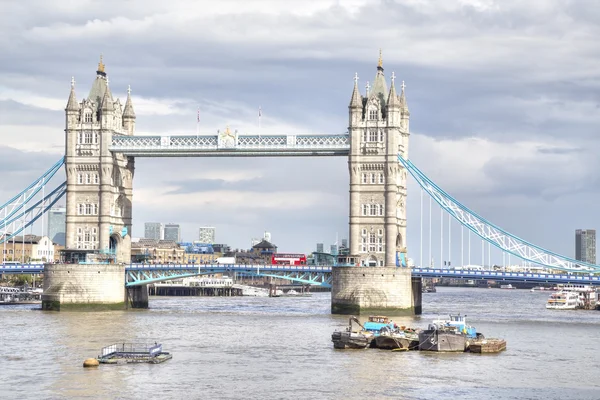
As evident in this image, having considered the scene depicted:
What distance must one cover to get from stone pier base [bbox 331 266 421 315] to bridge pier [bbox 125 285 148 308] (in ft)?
86.4

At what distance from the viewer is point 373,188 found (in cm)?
13638

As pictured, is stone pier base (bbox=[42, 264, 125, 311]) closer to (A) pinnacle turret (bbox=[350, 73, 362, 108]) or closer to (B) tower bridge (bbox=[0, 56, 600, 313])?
(B) tower bridge (bbox=[0, 56, 600, 313])

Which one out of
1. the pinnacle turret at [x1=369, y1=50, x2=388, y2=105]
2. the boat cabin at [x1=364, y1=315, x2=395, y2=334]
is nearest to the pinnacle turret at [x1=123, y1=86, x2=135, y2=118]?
the pinnacle turret at [x1=369, y1=50, x2=388, y2=105]

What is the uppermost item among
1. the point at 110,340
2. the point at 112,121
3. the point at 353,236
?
the point at 112,121

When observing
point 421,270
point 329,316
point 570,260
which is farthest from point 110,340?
point 570,260

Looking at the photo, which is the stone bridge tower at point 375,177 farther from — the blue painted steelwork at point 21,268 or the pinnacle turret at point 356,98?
the blue painted steelwork at point 21,268

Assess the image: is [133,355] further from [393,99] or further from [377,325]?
[393,99]

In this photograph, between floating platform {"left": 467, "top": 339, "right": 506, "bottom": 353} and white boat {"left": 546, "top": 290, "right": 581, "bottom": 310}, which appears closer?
floating platform {"left": 467, "top": 339, "right": 506, "bottom": 353}

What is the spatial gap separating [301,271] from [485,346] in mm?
50659

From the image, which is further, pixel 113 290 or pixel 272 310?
pixel 272 310

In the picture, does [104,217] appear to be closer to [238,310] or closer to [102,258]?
[102,258]

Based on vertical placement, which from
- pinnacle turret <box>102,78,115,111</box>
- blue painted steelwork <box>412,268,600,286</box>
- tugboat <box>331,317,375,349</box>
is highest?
pinnacle turret <box>102,78,115,111</box>

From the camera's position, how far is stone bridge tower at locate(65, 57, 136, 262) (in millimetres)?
142750

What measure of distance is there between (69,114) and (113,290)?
22.4 meters
